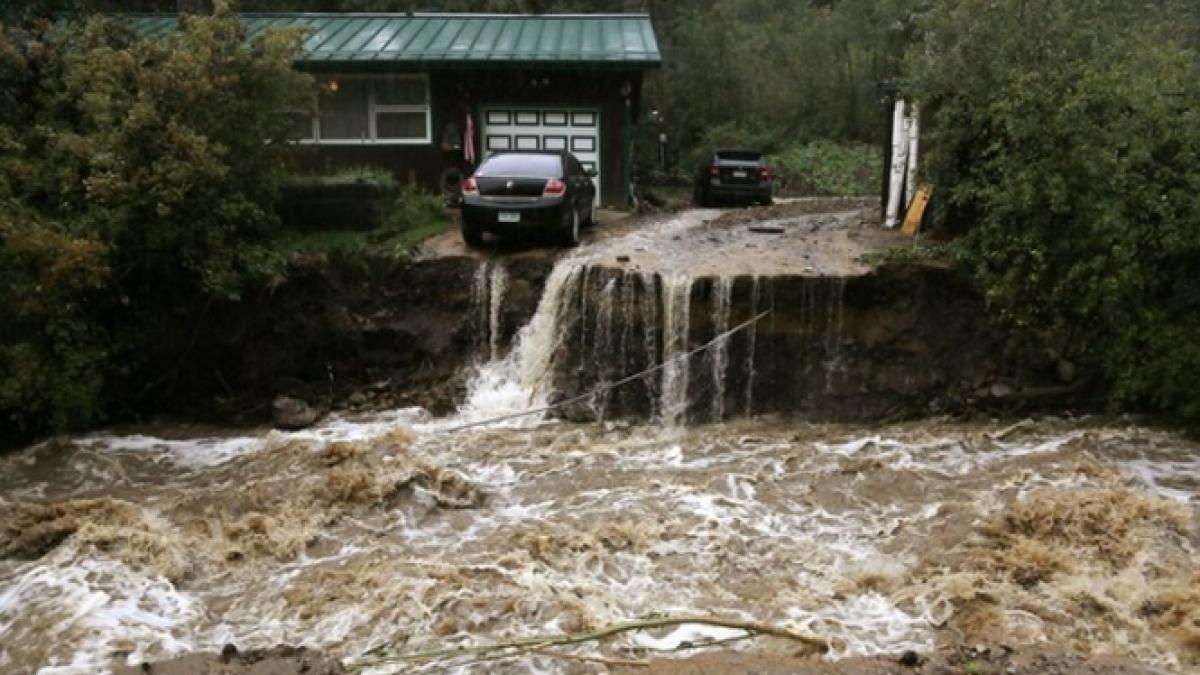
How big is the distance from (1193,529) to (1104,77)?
5895mm

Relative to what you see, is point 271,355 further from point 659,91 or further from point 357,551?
point 659,91

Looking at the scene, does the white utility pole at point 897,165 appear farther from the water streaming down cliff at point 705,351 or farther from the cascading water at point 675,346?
the cascading water at point 675,346

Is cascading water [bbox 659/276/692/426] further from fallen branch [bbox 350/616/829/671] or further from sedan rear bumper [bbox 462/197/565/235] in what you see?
fallen branch [bbox 350/616/829/671]

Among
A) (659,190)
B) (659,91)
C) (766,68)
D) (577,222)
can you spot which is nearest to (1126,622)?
(577,222)

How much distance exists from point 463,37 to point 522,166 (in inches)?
273

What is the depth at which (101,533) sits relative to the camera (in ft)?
30.6

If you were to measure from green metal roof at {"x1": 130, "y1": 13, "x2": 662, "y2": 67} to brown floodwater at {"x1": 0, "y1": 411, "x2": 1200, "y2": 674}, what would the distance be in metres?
9.21

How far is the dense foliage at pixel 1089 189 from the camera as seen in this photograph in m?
11.7

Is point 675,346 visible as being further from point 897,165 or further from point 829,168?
point 829,168

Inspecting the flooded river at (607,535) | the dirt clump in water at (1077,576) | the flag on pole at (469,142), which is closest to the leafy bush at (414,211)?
the flag on pole at (469,142)

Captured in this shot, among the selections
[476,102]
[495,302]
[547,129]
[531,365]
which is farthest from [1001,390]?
[476,102]

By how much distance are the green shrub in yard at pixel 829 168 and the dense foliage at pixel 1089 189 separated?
14.8 meters

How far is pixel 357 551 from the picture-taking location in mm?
9234

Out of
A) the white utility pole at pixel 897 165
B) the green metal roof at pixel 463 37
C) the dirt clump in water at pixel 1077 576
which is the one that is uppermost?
the green metal roof at pixel 463 37
